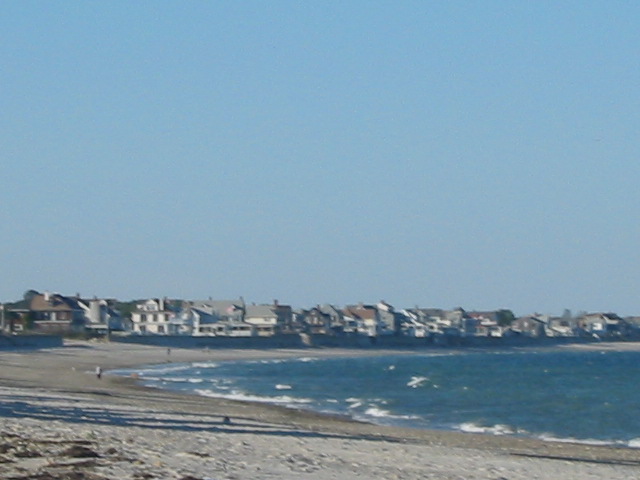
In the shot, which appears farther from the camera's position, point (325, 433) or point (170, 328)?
point (170, 328)

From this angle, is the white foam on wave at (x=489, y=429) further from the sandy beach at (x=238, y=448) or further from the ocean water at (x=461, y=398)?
the sandy beach at (x=238, y=448)

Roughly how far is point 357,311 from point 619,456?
157388 millimetres

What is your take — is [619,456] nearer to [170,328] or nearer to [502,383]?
[502,383]

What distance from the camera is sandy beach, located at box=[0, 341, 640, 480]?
48.0 ft

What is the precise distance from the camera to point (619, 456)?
26.4 metres

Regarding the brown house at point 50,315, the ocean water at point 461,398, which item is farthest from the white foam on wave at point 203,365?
the brown house at point 50,315

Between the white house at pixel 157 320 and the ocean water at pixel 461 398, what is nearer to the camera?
the ocean water at pixel 461 398

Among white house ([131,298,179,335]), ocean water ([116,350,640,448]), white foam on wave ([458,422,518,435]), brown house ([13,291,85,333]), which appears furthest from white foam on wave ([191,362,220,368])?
white house ([131,298,179,335])

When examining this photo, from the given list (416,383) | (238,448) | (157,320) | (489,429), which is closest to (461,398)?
(416,383)

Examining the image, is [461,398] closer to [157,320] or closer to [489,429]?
[489,429]

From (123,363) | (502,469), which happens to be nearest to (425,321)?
(123,363)

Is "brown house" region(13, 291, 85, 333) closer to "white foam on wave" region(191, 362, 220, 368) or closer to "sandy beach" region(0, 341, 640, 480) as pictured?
"white foam on wave" region(191, 362, 220, 368)

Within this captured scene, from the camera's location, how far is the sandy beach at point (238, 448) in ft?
48.0

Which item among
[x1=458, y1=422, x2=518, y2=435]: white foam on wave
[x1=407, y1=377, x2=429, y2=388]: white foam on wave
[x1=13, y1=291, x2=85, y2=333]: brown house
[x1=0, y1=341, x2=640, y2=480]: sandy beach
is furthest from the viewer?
[x1=13, y1=291, x2=85, y2=333]: brown house
